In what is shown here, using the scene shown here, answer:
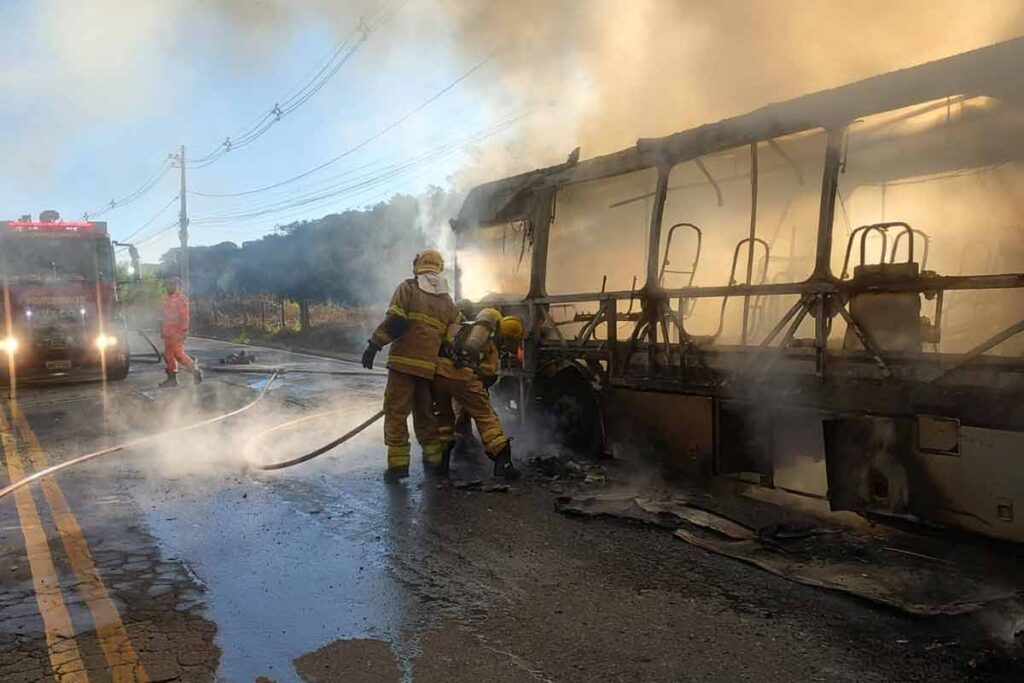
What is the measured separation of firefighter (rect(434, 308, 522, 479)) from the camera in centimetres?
609

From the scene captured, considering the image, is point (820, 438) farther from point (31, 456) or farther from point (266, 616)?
point (31, 456)

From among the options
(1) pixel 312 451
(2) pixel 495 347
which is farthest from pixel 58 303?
(2) pixel 495 347

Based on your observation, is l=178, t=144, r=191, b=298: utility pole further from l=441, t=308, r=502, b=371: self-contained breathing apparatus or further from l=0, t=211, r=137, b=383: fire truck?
l=441, t=308, r=502, b=371: self-contained breathing apparatus

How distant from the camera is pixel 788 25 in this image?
8.46 m

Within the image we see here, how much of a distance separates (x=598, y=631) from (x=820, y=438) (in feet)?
6.83

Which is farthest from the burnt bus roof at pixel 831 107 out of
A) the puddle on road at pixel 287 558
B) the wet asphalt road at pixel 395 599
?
the puddle on road at pixel 287 558

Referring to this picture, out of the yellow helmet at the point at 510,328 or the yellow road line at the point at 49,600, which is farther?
the yellow helmet at the point at 510,328

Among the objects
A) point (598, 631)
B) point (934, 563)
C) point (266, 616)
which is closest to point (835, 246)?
point (934, 563)

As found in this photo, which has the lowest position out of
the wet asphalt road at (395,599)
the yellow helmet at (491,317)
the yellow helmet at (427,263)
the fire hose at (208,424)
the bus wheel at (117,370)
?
the wet asphalt road at (395,599)

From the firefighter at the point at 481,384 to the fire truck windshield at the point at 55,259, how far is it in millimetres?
10843

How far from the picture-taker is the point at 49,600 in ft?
11.8

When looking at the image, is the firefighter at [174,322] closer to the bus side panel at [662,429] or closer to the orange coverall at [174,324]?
the orange coverall at [174,324]

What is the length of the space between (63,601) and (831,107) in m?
4.72

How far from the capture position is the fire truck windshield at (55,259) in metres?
14.1
